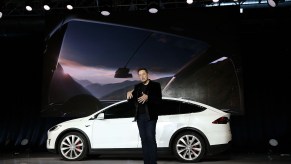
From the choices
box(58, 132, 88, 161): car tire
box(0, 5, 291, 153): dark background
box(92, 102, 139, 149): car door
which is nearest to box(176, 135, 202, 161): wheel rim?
box(92, 102, 139, 149): car door

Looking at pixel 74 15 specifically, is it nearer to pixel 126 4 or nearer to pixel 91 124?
pixel 126 4

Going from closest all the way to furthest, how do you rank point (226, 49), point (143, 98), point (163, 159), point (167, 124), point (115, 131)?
point (143, 98) < point (167, 124) < point (115, 131) < point (163, 159) < point (226, 49)

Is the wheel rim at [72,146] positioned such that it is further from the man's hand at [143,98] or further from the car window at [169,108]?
the man's hand at [143,98]

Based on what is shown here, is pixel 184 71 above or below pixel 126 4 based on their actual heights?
below

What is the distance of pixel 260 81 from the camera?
458 inches

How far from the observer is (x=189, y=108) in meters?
8.83

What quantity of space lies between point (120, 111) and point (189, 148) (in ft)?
5.92

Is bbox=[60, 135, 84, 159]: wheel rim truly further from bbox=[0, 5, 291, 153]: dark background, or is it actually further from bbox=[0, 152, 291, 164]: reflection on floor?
bbox=[0, 5, 291, 153]: dark background

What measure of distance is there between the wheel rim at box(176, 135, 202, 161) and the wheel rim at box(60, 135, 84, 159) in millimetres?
2244

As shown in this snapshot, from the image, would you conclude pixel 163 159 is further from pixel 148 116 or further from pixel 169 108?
pixel 148 116

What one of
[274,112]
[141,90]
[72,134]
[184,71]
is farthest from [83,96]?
[274,112]

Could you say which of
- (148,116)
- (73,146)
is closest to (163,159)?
(73,146)

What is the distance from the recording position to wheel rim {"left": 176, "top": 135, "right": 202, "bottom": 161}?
862 cm

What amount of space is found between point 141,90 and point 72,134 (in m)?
3.30
